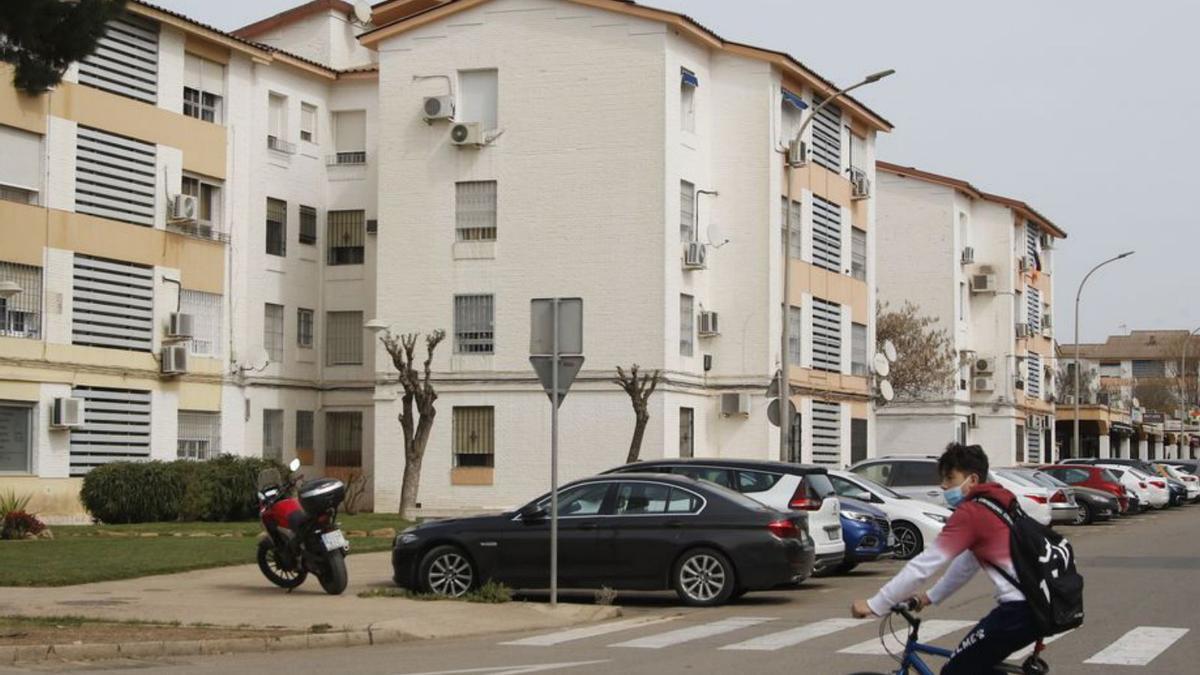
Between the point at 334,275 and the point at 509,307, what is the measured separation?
6.60 metres

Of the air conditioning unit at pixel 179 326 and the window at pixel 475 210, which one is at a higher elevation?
the window at pixel 475 210

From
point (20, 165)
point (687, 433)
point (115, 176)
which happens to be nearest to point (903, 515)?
point (687, 433)

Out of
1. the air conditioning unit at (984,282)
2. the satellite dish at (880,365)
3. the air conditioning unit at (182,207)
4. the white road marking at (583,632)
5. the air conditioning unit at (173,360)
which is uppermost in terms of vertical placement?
the air conditioning unit at (984,282)

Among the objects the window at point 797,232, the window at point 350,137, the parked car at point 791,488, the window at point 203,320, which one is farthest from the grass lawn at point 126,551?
the window at point 797,232

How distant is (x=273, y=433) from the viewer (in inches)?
1726

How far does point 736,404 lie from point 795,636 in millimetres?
27391

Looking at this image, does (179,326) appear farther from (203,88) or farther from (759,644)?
(759,644)

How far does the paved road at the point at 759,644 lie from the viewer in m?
13.3

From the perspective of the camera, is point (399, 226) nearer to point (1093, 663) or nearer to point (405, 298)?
point (405, 298)

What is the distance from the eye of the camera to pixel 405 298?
42.3 metres

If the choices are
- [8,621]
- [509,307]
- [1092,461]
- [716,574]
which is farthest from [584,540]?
[1092,461]

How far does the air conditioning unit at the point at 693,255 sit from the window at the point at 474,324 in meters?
4.88

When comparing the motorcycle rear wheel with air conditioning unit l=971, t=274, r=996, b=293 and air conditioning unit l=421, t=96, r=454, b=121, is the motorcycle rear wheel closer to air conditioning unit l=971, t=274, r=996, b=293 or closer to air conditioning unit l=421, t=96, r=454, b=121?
air conditioning unit l=421, t=96, r=454, b=121

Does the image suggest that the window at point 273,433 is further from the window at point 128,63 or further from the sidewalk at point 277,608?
the sidewalk at point 277,608
